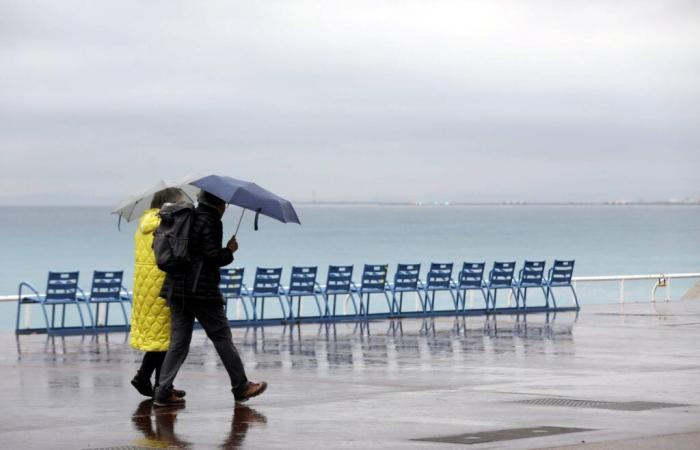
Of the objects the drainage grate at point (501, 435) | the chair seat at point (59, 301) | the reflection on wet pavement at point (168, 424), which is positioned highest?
the chair seat at point (59, 301)

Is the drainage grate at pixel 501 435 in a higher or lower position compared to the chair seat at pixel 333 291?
lower

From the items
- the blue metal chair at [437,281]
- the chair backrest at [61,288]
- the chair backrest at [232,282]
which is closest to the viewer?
the chair backrest at [61,288]

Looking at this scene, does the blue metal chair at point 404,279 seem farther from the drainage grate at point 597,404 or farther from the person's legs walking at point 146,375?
the drainage grate at point 597,404

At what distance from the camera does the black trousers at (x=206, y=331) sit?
13641 millimetres

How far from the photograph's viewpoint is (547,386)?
49.6 feet

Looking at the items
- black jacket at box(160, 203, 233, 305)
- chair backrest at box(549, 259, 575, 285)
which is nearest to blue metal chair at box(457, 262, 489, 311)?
chair backrest at box(549, 259, 575, 285)

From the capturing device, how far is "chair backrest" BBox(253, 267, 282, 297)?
25438 millimetres

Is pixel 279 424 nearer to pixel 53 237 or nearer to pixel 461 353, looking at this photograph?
pixel 461 353

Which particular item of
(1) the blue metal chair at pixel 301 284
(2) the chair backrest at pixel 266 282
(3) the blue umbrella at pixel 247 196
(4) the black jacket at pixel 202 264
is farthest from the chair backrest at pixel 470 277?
(4) the black jacket at pixel 202 264

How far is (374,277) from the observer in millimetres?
26688

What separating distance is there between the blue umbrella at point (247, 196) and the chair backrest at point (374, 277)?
1206 centimetres

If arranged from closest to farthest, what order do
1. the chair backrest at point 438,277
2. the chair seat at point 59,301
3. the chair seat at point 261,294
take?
the chair seat at point 59,301, the chair seat at point 261,294, the chair backrest at point 438,277

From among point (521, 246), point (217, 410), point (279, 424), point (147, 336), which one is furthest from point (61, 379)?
point (521, 246)

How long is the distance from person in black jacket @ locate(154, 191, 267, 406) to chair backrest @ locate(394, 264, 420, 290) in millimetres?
13038
